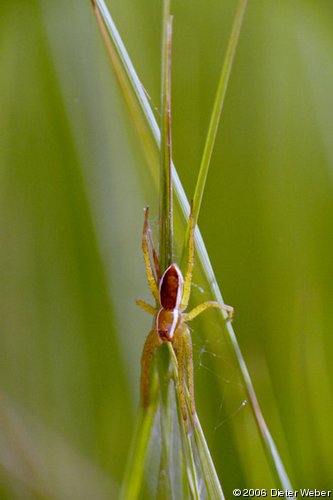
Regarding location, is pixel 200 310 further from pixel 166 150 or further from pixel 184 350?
pixel 166 150

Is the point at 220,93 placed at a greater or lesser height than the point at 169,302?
greater

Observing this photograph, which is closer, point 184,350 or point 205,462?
point 205,462

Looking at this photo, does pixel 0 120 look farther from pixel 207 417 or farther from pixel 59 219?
pixel 207 417

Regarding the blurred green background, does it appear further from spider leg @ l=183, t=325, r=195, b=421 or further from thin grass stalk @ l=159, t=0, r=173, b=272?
thin grass stalk @ l=159, t=0, r=173, b=272

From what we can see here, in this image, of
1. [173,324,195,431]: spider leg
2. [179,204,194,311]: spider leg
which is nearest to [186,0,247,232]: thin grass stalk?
[179,204,194,311]: spider leg

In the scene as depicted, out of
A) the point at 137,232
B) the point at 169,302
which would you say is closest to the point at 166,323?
the point at 169,302

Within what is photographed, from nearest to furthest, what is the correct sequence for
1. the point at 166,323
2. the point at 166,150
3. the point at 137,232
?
the point at 166,150 < the point at 166,323 < the point at 137,232

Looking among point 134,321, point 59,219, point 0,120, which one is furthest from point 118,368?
point 0,120
